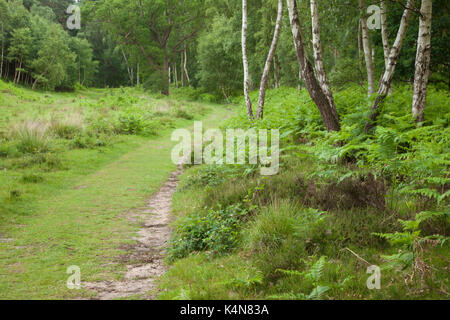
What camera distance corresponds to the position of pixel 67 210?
7.88 meters

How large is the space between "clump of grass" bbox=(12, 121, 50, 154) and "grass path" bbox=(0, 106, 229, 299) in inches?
107

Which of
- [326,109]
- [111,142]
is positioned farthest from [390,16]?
[111,142]

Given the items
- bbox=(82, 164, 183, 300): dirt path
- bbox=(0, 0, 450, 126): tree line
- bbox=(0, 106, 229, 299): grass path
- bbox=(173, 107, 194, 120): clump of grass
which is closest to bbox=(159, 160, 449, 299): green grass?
bbox=(82, 164, 183, 300): dirt path

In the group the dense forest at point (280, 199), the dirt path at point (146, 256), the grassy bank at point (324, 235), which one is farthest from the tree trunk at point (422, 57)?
A: the dirt path at point (146, 256)

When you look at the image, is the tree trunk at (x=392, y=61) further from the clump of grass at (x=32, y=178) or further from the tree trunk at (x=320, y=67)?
the clump of grass at (x=32, y=178)

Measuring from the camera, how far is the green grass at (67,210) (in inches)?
196

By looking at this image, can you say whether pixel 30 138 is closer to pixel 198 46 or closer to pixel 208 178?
pixel 208 178

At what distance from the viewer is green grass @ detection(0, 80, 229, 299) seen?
4.97 m

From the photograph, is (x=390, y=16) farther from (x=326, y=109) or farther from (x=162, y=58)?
(x=162, y=58)

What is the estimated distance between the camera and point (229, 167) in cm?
915

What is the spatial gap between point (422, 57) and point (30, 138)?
12.4 metres
